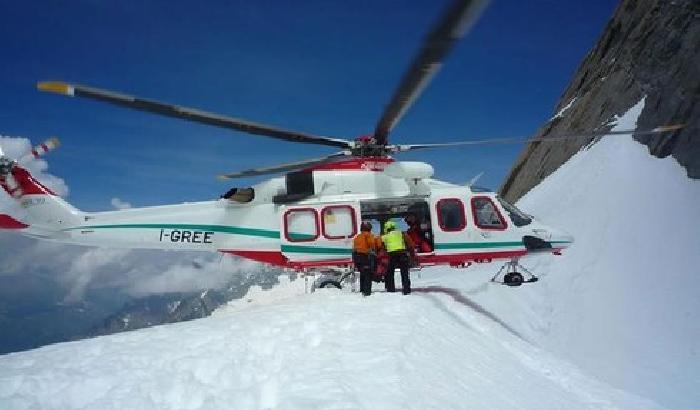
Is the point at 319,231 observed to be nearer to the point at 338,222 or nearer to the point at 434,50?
the point at 338,222

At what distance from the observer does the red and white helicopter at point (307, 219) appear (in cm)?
1440

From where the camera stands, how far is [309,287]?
611 inches

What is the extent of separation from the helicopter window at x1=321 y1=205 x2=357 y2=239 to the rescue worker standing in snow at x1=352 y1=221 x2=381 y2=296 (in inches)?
75.4

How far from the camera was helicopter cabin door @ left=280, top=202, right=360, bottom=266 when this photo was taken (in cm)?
1455

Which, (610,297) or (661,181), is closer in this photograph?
(610,297)

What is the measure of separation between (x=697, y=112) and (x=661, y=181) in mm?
4466

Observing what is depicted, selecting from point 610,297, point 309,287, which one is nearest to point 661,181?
point 610,297

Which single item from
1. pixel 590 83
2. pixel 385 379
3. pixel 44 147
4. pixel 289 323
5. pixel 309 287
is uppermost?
pixel 590 83

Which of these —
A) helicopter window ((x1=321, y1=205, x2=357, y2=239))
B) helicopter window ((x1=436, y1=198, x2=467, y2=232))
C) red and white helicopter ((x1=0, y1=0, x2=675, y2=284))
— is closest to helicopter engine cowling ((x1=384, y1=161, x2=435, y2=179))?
red and white helicopter ((x1=0, y1=0, x2=675, y2=284))

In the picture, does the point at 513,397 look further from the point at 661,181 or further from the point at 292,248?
the point at 661,181

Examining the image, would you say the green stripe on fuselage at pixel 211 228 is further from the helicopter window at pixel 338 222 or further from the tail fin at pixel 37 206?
the helicopter window at pixel 338 222

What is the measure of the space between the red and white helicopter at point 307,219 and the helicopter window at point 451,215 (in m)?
0.03

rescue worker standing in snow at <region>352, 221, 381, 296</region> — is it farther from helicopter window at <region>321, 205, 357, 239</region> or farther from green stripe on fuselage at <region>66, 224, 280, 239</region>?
green stripe on fuselage at <region>66, 224, 280, 239</region>

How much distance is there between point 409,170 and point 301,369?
9.34 metres
